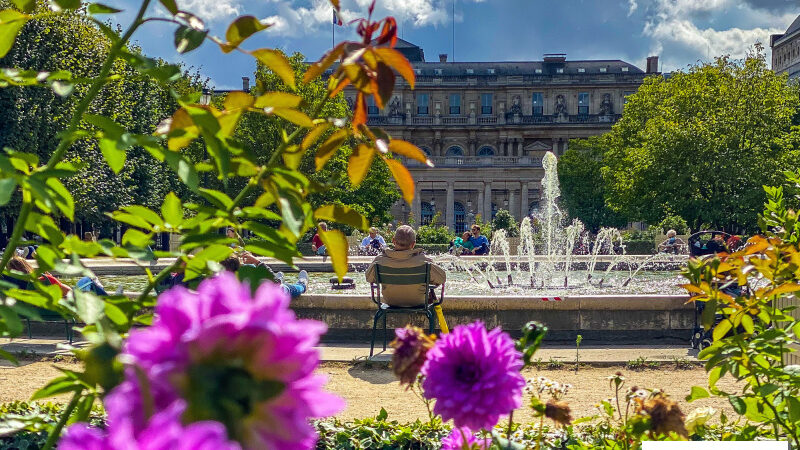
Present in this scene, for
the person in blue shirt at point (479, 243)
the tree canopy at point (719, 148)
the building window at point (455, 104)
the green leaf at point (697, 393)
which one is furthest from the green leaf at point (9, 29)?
the building window at point (455, 104)

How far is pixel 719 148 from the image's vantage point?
34.4m

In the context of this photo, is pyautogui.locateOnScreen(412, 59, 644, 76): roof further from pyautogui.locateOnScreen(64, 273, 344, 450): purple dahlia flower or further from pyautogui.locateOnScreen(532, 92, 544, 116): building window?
pyautogui.locateOnScreen(64, 273, 344, 450): purple dahlia flower

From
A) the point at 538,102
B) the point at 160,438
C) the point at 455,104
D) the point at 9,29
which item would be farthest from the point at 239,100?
the point at 538,102

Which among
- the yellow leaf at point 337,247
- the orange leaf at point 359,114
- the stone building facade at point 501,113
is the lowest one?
the yellow leaf at point 337,247

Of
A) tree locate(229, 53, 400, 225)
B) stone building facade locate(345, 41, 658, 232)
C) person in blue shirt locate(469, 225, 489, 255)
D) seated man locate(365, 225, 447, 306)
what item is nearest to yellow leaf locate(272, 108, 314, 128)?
seated man locate(365, 225, 447, 306)

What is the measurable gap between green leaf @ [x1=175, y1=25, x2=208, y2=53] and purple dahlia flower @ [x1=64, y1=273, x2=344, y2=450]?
89cm

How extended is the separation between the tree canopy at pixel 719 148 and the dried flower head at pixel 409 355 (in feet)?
112

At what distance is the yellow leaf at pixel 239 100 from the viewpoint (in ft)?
4.95

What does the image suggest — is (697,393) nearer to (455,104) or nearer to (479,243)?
(479,243)

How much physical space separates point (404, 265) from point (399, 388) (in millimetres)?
2407

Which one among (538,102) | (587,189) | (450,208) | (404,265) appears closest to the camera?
(404,265)

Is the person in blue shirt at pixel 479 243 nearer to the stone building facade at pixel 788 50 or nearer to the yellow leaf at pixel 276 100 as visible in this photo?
the yellow leaf at pixel 276 100

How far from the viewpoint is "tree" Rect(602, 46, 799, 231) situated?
33875 mm

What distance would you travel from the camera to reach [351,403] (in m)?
6.53
